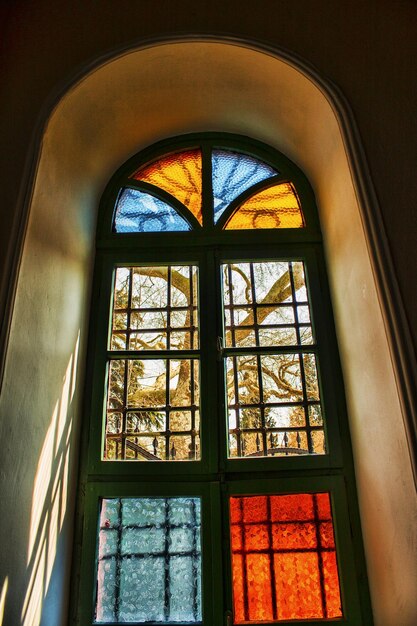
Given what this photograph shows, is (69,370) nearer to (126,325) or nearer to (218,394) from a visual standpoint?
(126,325)

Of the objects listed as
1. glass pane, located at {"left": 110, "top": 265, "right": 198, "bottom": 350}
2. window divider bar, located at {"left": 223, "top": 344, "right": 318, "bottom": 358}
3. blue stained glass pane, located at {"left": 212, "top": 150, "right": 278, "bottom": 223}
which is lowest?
window divider bar, located at {"left": 223, "top": 344, "right": 318, "bottom": 358}

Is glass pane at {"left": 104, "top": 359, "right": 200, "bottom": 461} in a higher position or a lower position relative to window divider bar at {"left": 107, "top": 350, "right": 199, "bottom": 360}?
lower

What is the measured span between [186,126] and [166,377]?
1.54m

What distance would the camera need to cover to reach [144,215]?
3.03 m

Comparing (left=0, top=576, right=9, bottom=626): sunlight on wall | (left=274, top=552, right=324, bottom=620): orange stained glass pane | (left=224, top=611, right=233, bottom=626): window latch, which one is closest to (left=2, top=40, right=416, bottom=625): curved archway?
(left=0, top=576, right=9, bottom=626): sunlight on wall

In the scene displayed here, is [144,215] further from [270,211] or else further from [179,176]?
[270,211]

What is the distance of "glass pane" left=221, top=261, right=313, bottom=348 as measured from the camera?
8.81 feet

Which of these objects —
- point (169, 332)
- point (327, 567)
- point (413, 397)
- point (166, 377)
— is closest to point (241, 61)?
point (169, 332)

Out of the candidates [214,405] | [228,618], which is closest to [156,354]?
[214,405]

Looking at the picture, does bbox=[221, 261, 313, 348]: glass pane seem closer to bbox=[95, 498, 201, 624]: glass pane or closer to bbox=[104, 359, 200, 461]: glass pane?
bbox=[104, 359, 200, 461]: glass pane

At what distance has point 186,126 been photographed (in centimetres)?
317

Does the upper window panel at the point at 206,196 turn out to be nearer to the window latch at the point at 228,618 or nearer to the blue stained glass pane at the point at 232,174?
the blue stained glass pane at the point at 232,174

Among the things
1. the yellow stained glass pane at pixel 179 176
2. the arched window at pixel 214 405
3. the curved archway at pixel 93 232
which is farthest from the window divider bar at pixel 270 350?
the yellow stained glass pane at pixel 179 176

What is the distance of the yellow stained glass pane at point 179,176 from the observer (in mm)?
3084
